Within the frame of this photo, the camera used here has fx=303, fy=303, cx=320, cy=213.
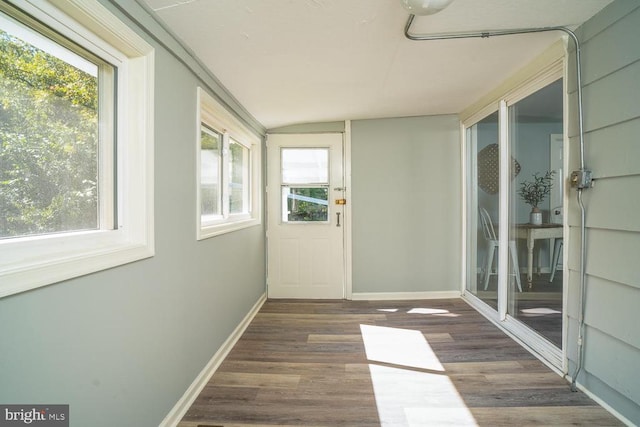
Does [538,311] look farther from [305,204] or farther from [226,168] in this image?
[226,168]

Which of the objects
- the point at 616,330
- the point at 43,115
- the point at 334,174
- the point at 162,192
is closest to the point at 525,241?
the point at 616,330

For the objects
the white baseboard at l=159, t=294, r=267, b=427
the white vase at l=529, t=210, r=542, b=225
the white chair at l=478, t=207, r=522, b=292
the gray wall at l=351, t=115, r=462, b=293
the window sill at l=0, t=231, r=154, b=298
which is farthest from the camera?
the gray wall at l=351, t=115, r=462, b=293

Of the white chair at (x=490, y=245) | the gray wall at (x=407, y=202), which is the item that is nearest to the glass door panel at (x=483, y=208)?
the white chair at (x=490, y=245)

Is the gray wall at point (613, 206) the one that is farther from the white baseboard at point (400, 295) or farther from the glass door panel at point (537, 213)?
the white baseboard at point (400, 295)

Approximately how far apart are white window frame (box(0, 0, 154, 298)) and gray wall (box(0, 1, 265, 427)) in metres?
0.06

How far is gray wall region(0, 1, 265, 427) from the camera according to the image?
94 centimetres

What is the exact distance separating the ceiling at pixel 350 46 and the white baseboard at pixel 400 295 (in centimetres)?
227

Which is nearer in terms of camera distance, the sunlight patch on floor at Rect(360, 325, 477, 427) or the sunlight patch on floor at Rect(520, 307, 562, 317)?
the sunlight patch on floor at Rect(360, 325, 477, 427)

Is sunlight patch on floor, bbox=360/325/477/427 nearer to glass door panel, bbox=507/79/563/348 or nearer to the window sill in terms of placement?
glass door panel, bbox=507/79/563/348

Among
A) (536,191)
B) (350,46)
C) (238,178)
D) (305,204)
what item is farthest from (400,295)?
(350,46)

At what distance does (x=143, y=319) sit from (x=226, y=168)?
169 centimetres

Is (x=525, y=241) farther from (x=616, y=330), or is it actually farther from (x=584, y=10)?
(x=584, y=10)

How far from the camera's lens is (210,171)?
8.38 feet

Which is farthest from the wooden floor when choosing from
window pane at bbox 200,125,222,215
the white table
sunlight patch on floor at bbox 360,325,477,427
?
window pane at bbox 200,125,222,215
